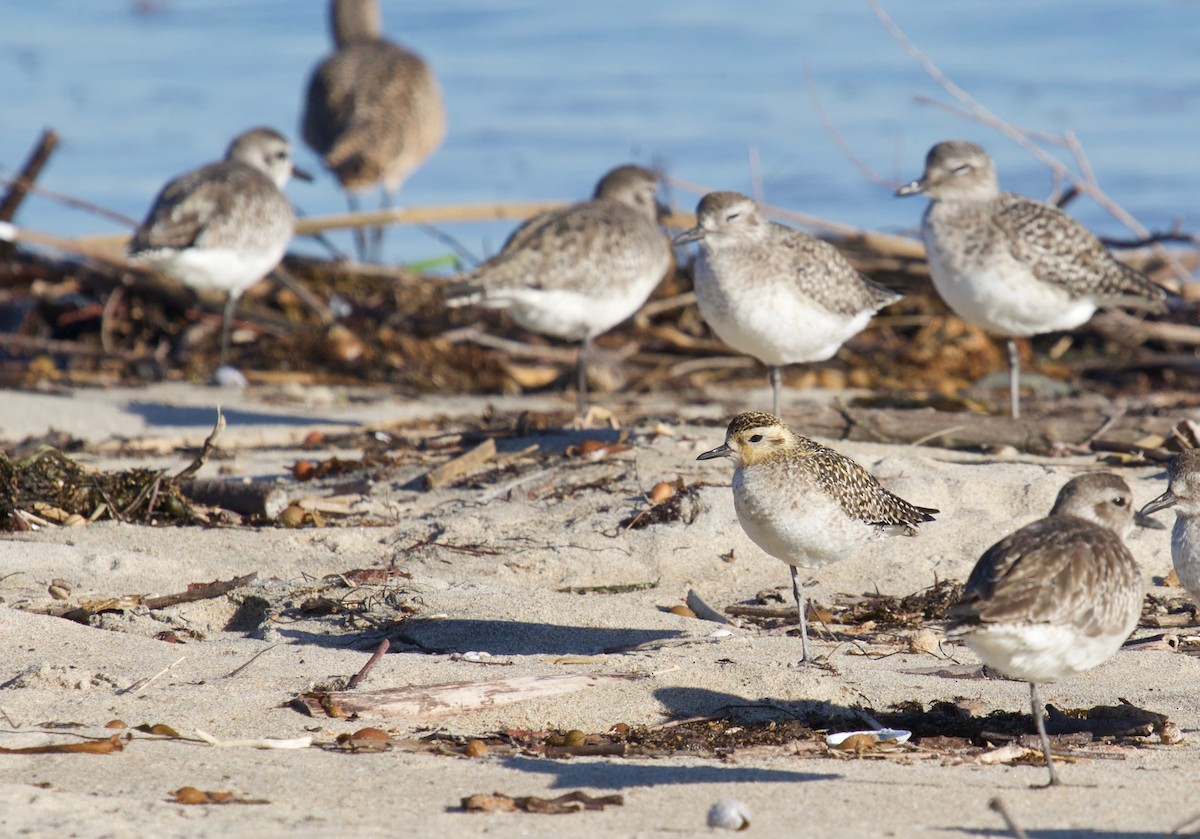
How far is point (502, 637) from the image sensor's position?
17.4ft

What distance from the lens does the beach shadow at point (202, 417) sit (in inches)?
361

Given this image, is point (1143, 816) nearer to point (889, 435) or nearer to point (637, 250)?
point (889, 435)

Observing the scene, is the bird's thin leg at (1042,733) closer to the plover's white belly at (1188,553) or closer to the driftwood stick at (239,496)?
the plover's white belly at (1188,553)

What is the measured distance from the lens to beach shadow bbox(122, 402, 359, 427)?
9.18m

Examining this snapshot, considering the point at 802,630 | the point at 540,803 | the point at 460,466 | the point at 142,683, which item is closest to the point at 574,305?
the point at 460,466

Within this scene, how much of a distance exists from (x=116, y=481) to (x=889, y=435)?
3.69 m

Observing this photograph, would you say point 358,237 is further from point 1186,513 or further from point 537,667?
point 1186,513

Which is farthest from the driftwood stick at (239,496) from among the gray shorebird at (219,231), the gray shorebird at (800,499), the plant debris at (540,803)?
the gray shorebird at (219,231)

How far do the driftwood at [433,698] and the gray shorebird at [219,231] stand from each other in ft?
20.9

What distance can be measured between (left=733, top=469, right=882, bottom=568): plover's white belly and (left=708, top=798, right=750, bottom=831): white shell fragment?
5.62 feet

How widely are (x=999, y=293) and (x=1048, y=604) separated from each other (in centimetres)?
472

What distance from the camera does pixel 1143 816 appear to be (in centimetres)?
386

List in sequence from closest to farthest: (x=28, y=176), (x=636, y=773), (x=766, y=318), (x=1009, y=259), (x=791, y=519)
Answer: (x=636, y=773)
(x=791, y=519)
(x=766, y=318)
(x=1009, y=259)
(x=28, y=176)

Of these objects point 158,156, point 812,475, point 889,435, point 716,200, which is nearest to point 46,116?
point 158,156
